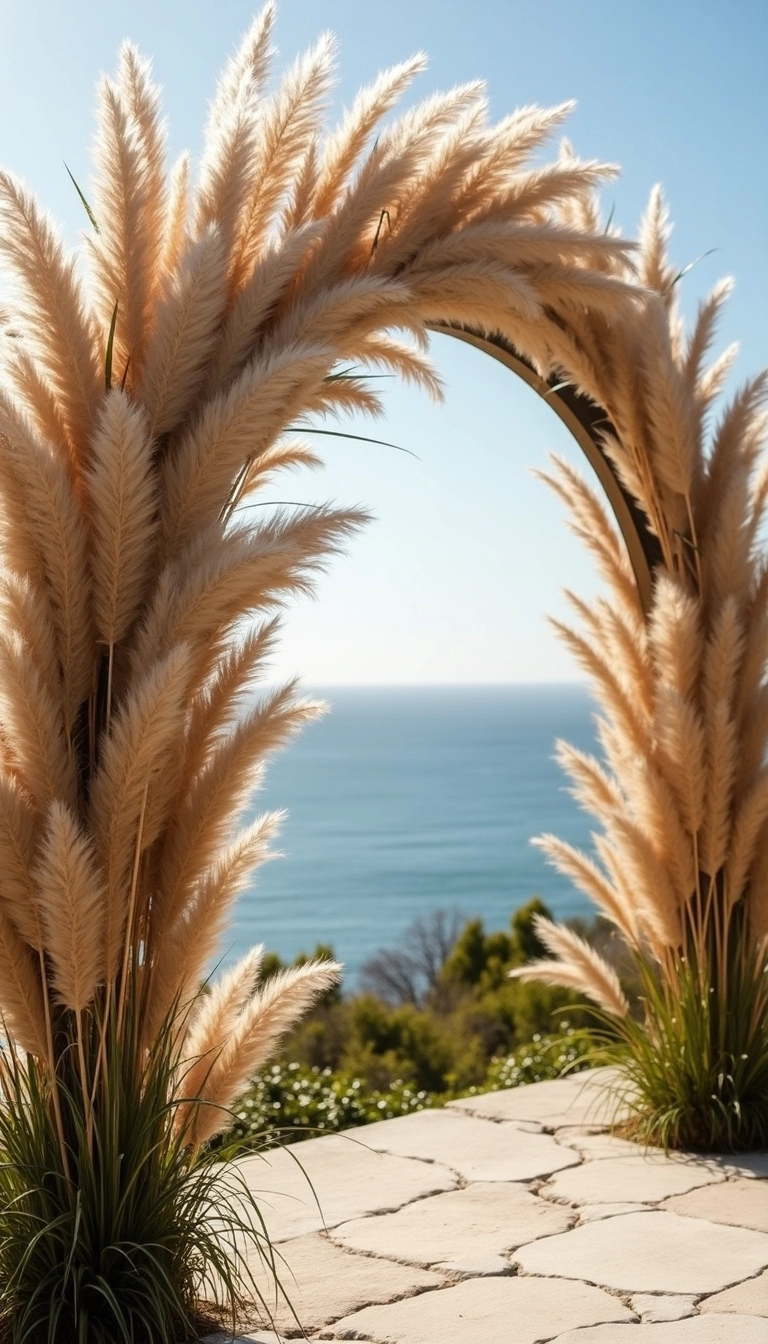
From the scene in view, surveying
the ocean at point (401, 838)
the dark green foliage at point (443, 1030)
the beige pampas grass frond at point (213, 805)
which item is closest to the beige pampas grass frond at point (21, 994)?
the beige pampas grass frond at point (213, 805)

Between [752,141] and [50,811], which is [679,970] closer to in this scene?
[50,811]

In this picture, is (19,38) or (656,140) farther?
(656,140)

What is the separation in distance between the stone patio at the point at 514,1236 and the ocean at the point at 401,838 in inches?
957

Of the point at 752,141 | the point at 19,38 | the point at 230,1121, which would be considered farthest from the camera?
the point at 752,141

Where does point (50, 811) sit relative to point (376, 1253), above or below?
above

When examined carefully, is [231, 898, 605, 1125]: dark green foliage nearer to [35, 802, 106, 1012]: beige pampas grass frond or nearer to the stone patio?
the stone patio

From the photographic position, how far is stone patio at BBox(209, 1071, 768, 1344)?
98.3 inches

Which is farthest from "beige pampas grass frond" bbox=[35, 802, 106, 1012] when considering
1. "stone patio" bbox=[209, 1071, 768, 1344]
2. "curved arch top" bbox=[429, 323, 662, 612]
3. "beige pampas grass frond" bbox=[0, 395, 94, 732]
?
"curved arch top" bbox=[429, 323, 662, 612]

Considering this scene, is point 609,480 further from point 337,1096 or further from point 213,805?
point 337,1096

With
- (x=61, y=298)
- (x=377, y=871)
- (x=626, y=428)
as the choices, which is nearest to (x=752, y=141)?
(x=626, y=428)

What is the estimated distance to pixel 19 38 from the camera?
336 centimetres

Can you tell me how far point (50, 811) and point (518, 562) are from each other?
72121mm

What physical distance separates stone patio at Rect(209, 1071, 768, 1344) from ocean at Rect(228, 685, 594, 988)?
957 inches

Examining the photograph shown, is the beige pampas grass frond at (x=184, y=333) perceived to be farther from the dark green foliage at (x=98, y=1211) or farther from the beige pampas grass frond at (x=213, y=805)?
the dark green foliage at (x=98, y=1211)
